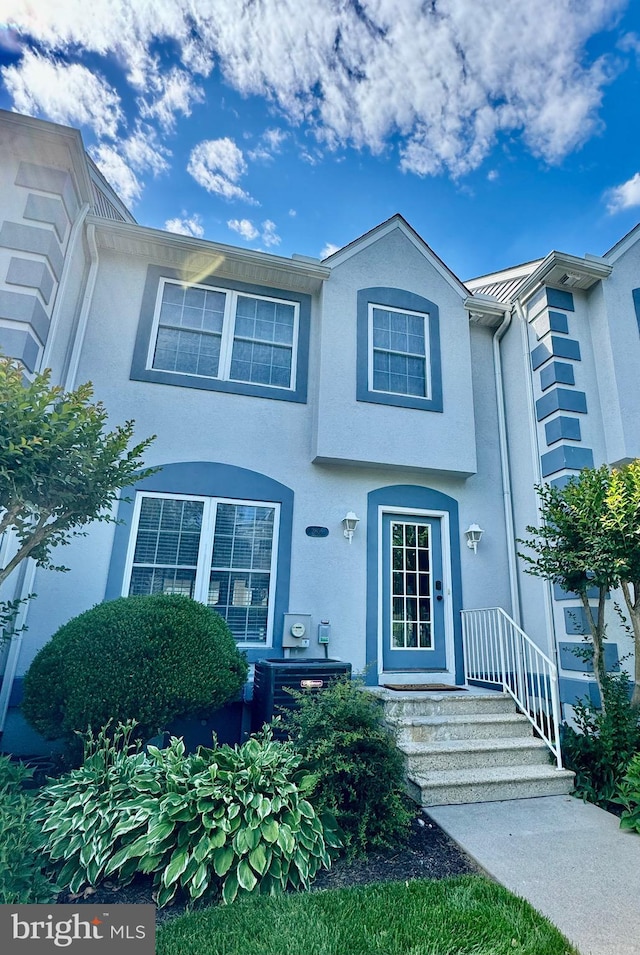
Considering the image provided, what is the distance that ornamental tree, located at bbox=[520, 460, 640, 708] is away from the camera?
449 cm

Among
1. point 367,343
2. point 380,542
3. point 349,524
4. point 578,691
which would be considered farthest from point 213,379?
point 578,691

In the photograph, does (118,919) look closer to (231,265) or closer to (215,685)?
(215,685)

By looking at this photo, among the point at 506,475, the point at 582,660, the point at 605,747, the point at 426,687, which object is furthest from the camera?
the point at 506,475

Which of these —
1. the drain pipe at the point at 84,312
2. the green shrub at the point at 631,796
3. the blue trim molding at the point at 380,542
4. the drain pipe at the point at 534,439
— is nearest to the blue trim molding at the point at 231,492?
the blue trim molding at the point at 380,542

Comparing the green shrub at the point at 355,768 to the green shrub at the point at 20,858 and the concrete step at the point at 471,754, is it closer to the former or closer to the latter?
the concrete step at the point at 471,754

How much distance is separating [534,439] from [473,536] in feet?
5.35

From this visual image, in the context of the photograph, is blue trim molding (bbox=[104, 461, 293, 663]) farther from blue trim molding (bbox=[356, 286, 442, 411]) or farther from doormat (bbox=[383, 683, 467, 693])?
blue trim molding (bbox=[356, 286, 442, 411])

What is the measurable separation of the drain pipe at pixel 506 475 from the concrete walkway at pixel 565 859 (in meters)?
2.88

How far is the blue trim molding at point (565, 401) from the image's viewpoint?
6.43 metres

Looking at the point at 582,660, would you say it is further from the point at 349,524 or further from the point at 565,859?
the point at 349,524

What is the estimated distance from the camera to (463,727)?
15.6ft

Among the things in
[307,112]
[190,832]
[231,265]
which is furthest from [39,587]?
[307,112]

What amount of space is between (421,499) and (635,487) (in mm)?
2840

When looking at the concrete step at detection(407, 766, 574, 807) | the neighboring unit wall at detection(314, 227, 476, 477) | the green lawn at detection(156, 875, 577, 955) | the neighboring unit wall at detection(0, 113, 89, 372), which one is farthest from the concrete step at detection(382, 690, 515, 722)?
the neighboring unit wall at detection(0, 113, 89, 372)
